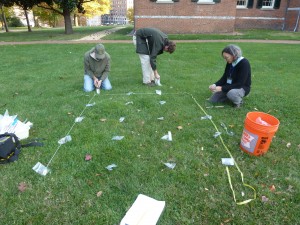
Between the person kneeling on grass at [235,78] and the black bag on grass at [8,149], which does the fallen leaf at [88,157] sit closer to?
the black bag on grass at [8,149]

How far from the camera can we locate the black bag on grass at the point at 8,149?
3078mm

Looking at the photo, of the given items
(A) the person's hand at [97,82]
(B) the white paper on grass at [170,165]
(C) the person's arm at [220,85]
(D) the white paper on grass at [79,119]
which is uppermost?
(C) the person's arm at [220,85]

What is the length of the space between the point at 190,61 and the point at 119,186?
22.5ft

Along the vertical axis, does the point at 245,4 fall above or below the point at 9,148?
above

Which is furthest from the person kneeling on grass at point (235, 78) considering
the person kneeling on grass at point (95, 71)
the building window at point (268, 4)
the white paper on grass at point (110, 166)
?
the building window at point (268, 4)

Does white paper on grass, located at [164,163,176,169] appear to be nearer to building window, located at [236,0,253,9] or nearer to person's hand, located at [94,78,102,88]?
person's hand, located at [94,78,102,88]

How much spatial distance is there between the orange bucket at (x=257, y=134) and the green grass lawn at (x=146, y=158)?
0.41 ft

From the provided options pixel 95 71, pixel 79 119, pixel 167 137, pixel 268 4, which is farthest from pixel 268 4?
pixel 79 119

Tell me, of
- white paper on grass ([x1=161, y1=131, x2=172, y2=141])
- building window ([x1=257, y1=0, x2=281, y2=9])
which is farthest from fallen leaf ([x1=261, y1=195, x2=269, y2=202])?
building window ([x1=257, y1=0, x2=281, y2=9])

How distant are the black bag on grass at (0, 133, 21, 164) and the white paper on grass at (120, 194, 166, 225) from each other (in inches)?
69.8

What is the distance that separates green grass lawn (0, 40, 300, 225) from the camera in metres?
2.47

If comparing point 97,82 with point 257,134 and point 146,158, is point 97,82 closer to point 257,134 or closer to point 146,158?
point 146,158

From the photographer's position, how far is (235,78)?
4.48m

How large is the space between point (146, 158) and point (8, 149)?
1.76m
